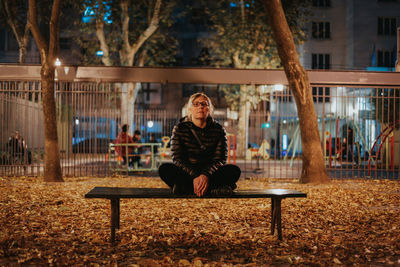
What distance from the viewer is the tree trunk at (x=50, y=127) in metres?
9.94

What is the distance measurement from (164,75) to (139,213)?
21.7ft

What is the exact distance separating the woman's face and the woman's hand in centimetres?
76

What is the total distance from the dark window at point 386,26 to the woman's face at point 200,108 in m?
38.3

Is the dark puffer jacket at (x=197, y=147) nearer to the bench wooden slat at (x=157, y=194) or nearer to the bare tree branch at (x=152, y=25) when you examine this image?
the bench wooden slat at (x=157, y=194)

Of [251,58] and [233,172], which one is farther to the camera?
[251,58]

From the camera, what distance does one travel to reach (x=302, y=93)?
1002 centimetres

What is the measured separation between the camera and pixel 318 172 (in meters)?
10.1

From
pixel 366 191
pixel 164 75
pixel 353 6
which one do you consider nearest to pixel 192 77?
pixel 164 75

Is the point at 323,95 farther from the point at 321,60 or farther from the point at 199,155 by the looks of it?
the point at 321,60

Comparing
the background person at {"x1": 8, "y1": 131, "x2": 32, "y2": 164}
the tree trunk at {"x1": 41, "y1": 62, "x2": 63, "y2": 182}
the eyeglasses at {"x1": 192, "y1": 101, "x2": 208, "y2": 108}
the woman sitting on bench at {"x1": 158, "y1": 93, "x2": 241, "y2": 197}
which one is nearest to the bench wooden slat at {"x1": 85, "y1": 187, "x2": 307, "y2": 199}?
the woman sitting on bench at {"x1": 158, "y1": 93, "x2": 241, "y2": 197}

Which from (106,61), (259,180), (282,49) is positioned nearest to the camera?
(282,49)

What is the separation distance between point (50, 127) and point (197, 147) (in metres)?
6.75

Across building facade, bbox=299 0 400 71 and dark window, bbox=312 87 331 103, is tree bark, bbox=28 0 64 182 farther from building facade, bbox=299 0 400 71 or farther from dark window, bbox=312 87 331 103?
building facade, bbox=299 0 400 71

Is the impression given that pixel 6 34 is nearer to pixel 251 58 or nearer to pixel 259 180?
pixel 251 58
